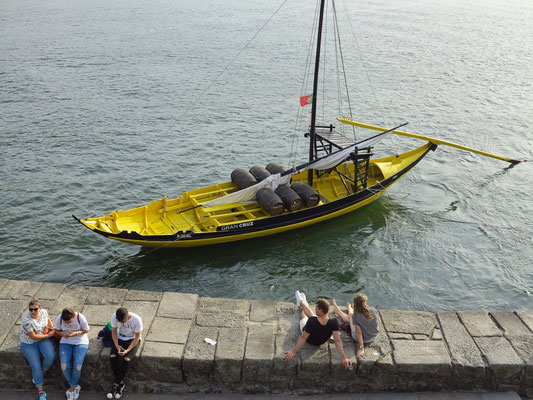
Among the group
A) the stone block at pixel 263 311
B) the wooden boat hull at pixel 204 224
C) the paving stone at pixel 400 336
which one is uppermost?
the paving stone at pixel 400 336

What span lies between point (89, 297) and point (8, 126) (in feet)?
63.6

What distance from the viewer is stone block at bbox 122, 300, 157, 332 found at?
9812 millimetres

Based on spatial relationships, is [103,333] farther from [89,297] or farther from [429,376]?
[429,376]

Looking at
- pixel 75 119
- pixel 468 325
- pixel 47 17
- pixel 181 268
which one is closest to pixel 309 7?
pixel 47 17

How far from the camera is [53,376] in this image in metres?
8.96

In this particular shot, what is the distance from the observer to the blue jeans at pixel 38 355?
8.66m

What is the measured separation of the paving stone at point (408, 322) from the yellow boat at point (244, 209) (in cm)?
687

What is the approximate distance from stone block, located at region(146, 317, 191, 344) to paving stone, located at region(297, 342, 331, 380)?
213 cm

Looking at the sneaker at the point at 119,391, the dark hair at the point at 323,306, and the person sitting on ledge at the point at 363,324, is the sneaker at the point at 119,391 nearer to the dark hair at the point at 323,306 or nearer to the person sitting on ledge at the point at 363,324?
the dark hair at the point at 323,306

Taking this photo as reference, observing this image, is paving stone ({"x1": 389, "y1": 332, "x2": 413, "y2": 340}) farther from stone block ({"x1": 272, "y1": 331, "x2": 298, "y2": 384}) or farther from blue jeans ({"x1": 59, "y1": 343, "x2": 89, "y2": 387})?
blue jeans ({"x1": 59, "y1": 343, "x2": 89, "y2": 387})

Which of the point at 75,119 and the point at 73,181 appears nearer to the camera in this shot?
the point at 73,181

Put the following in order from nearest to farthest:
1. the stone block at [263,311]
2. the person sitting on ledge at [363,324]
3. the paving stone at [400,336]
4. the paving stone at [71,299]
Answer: the person sitting on ledge at [363,324]
the paving stone at [400,336]
the stone block at [263,311]
the paving stone at [71,299]

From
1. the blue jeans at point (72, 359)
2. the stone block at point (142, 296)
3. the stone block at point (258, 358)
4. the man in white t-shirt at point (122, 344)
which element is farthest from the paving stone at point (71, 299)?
the stone block at point (258, 358)

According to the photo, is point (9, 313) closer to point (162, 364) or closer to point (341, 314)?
point (162, 364)
